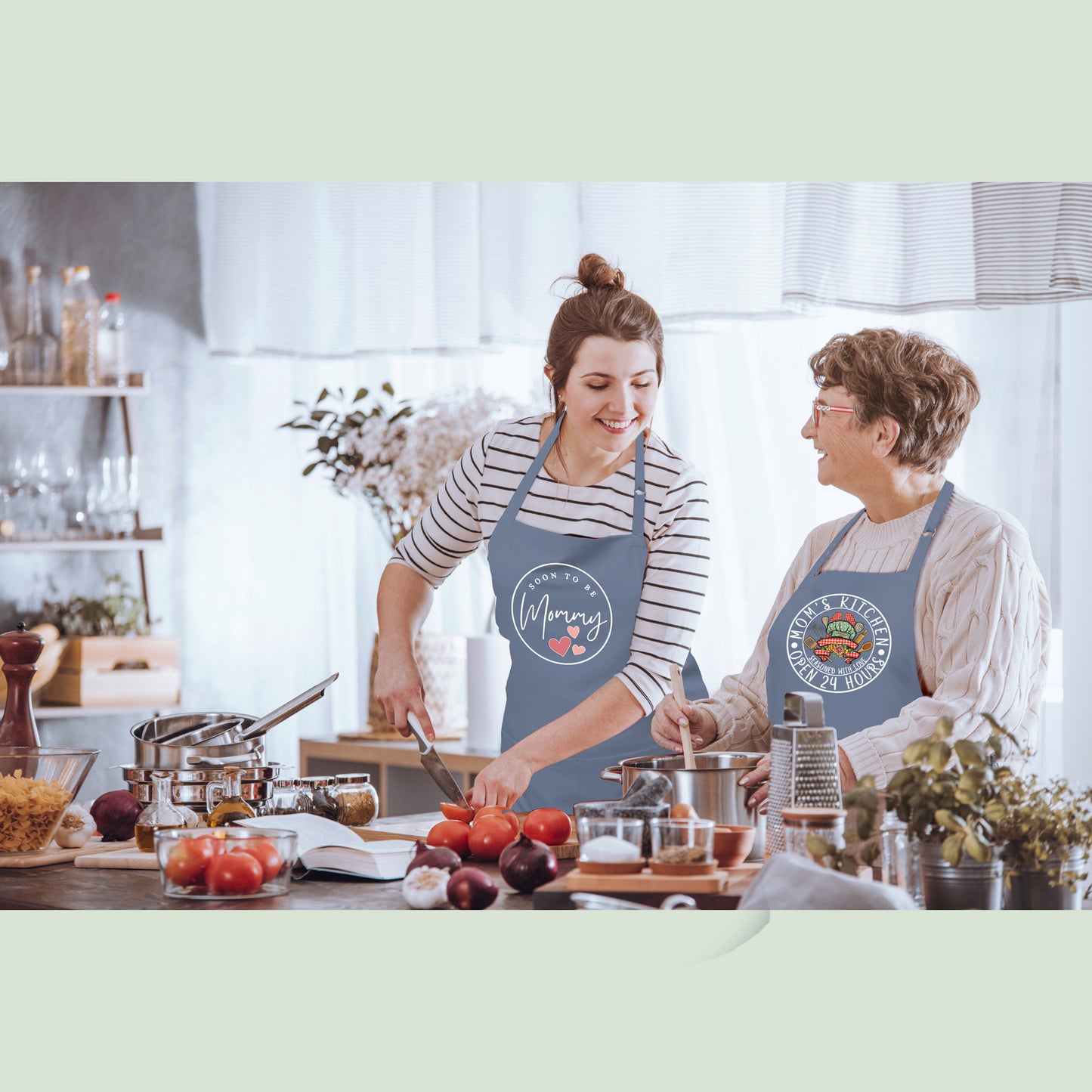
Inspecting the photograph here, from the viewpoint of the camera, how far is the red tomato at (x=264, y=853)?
129 cm

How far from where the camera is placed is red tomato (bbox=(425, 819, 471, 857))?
1.52 metres

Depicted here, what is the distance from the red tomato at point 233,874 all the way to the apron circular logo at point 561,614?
0.83 metres

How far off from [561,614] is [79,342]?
2.15m

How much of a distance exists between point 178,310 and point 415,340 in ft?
2.55

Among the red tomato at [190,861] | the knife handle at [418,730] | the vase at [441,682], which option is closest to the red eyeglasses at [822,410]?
the knife handle at [418,730]

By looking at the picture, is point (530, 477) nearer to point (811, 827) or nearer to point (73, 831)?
point (73, 831)

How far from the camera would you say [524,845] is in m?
1.34

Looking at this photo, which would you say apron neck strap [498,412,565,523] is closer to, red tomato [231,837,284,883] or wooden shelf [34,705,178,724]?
red tomato [231,837,284,883]

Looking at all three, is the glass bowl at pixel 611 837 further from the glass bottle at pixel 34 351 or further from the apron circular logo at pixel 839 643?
the glass bottle at pixel 34 351

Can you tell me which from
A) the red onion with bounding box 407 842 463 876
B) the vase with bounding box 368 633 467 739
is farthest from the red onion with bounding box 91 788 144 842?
the vase with bounding box 368 633 467 739

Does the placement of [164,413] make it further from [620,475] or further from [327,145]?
[620,475]

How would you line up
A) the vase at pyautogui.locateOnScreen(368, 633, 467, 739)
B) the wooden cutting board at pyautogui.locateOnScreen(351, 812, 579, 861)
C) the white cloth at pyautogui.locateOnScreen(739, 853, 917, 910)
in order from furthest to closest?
the vase at pyautogui.locateOnScreen(368, 633, 467, 739) < the wooden cutting board at pyautogui.locateOnScreen(351, 812, 579, 861) < the white cloth at pyautogui.locateOnScreen(739, 853, 917, 910)

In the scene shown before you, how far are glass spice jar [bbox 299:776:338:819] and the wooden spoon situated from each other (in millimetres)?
452

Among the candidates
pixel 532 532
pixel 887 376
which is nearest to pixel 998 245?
pixel 887 376
